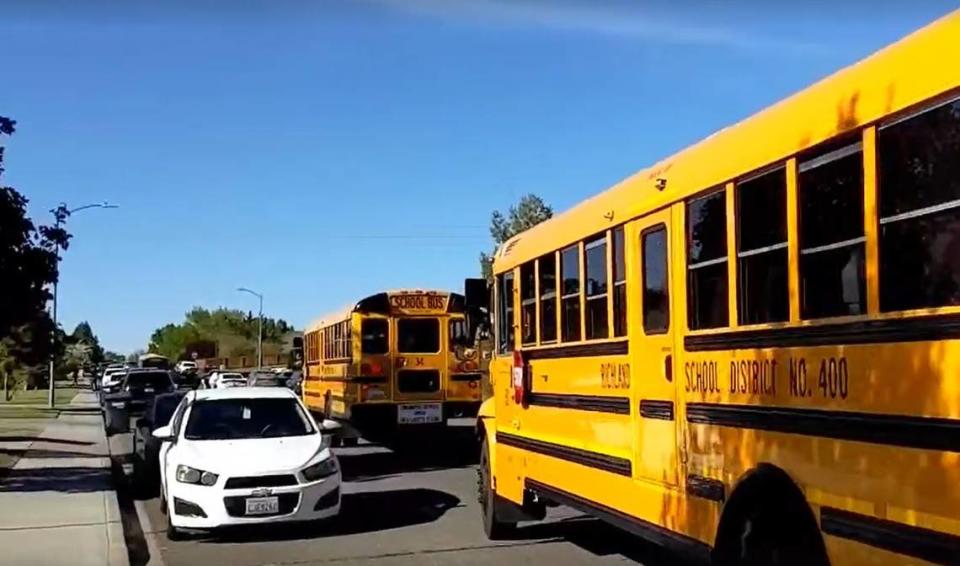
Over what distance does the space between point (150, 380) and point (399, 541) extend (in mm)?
19542

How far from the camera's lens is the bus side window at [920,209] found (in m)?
4.48

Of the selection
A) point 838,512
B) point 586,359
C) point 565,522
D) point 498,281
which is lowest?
point 565,522

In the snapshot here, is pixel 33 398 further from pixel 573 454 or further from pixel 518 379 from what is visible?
pixel 573 454

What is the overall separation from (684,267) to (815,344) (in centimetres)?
164

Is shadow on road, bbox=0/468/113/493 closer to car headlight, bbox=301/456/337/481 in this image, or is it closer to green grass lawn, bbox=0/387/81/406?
car headlight, bbox=301/456/337/481

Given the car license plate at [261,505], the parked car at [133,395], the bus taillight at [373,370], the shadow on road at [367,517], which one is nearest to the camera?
the car license plate at [261,505]

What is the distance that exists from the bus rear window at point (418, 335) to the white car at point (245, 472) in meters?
7.71

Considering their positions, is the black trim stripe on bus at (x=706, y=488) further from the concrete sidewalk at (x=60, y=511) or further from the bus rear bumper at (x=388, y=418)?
the bus rear bumper at (x=388, y=418)

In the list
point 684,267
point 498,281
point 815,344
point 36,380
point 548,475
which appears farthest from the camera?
point 36,380

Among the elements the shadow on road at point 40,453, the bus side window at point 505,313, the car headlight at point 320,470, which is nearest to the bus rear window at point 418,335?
the shadow on road at point 40,453

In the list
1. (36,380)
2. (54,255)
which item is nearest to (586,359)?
(54,255)

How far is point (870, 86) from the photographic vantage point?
5.02 metres

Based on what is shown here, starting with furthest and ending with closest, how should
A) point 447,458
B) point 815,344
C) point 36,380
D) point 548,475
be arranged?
point 36,380 → point 447,458 → point 548,475 → point 815,344

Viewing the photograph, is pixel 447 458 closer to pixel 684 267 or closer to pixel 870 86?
pixel 684 267
